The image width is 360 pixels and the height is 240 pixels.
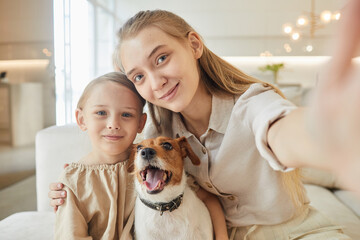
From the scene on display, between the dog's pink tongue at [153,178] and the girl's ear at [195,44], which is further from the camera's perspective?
the girl's ear at [195,44]

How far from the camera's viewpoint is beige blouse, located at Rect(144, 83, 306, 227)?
2.69 ft

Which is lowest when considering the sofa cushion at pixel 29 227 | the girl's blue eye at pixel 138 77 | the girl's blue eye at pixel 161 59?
the sofa cushion at pixel 29 227

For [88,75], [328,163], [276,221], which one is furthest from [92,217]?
[88,75]

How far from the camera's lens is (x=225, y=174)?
875 mm

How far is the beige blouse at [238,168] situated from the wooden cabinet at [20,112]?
267 cm

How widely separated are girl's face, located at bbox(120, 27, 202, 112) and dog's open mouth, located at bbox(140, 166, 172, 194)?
0.64ft

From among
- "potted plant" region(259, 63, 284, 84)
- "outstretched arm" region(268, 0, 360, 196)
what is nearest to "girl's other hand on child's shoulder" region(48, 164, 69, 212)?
"outstretched arm" region(268, 0, 360, 196)

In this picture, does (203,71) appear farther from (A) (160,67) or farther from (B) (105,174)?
A: (B) (105,174)

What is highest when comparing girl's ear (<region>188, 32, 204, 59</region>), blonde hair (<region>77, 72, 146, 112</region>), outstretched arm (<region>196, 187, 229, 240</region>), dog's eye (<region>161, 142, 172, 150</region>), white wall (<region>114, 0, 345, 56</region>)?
white wall (<region>114, 0, 345, 56</region>)

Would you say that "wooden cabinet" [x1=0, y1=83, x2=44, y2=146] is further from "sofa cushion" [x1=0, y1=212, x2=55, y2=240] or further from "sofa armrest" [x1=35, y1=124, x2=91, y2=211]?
"sofa cushion" [x1=0, y1=212, x2=55, y2=240]

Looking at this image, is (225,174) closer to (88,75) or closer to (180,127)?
(180,127)

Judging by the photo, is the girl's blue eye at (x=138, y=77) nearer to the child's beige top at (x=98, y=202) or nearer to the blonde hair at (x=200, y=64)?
the blonde hair at (x=200, y=64)

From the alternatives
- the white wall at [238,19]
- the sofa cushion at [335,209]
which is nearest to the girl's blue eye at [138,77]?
the sofa cushion at [335,209]

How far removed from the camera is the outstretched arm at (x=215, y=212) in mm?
871
